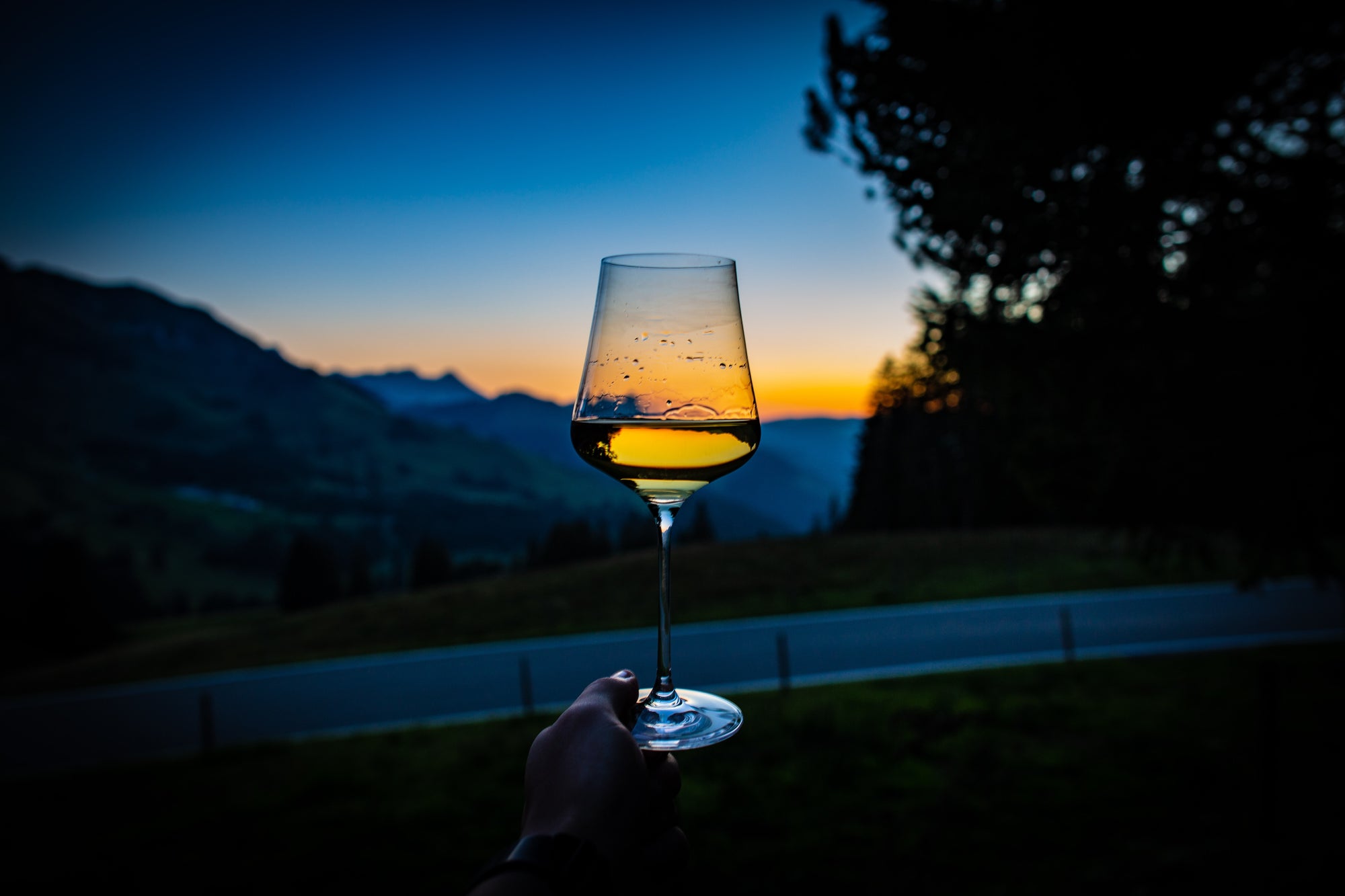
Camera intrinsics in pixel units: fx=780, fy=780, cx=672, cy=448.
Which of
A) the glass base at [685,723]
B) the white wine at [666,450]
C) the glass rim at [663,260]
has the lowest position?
the glass base at [685,723]

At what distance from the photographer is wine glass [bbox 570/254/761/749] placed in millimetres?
1252

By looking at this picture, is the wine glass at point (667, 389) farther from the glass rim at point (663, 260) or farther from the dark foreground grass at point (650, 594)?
the dark foreground grass at point (650, 594)

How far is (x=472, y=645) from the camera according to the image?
27.6 metres

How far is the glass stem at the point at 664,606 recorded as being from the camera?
1.18m

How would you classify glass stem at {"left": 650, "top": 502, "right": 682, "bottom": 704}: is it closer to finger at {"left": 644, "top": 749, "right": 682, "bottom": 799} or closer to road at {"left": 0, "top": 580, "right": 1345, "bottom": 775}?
finger at {"left": 644, "top": 749, "right": 682, "bottom": 799}

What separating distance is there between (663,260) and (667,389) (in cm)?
22

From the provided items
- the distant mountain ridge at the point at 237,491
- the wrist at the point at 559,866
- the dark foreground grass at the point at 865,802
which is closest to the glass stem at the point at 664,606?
the wrist at the point at 559,866

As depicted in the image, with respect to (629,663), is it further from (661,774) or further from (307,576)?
(307,576)

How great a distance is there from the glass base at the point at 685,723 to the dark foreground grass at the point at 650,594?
92.8 ft

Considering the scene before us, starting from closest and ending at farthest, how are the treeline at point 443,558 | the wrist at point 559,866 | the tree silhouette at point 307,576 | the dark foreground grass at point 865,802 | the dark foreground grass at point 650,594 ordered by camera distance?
the wrist at point 559,866 → the dark foreground grass at point 865,802 → the dark foreground grass at point 650,594 → the treeline at point 443,558 → the tree silhouette at point 307,576

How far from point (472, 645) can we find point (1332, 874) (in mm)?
24746

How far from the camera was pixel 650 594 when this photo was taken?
109 feet

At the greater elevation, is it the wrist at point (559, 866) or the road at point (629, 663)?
the wrist at point (559, 866)

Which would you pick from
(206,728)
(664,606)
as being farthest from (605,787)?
(206,728)
